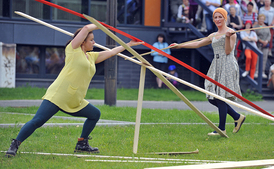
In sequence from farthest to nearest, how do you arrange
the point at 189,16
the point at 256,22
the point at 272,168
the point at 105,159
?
the point at 189,16, the point at 256,22, the point at 105,159, the point at 272,168

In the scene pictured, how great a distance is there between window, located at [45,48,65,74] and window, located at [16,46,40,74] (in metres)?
0.43

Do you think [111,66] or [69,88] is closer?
[69,88]

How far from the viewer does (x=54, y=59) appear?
1562 centimetres

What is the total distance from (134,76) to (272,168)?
12370mm

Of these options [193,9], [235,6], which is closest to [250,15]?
[235,6]

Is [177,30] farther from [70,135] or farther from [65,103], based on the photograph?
[65,103]

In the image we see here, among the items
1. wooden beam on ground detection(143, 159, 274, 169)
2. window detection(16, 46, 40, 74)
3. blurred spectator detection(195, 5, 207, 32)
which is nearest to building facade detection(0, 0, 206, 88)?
window detection(16, 46, 40, 74)

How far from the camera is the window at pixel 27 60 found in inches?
597

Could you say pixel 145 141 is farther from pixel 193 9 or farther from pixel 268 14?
pixel 268 14

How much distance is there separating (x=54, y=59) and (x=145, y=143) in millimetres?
11218

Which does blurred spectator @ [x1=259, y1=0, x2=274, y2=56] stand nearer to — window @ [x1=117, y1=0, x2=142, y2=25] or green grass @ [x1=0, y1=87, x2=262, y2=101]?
green grass @ [x1=0, y1=87, x2=262, y2=101]

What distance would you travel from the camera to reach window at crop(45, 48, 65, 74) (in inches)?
611

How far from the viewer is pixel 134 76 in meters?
15.9

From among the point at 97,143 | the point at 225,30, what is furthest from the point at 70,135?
the point at 225,30
